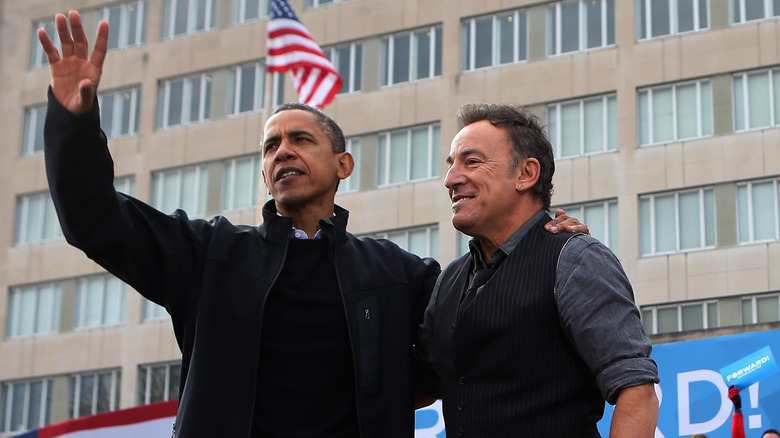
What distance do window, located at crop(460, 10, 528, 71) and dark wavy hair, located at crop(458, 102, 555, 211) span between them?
34.0m

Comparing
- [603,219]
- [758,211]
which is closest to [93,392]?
[603,219]

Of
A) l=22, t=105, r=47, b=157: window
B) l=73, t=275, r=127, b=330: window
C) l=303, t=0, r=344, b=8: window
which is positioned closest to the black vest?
l=303, t=0, r=344, b=8: window

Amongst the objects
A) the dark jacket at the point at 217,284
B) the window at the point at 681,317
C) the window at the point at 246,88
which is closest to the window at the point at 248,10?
the window at the point at 246,88

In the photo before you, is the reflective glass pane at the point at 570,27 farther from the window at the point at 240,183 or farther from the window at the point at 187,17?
the window at the point at 187,17

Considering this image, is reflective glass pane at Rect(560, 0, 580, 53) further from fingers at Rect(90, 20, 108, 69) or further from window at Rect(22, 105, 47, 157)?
fingers at Rect(90, 20, 108, 69)

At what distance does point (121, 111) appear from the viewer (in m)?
47.6

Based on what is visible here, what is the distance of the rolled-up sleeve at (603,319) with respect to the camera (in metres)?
5.42

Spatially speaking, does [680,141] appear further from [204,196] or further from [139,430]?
[139,430]

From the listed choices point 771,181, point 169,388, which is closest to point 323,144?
point 771,181

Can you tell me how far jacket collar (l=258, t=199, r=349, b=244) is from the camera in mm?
6570

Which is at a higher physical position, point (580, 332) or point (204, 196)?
point (204, 196)

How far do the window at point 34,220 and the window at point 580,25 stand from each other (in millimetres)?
19958

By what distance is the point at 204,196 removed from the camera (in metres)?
45.3

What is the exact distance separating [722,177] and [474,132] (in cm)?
3104
